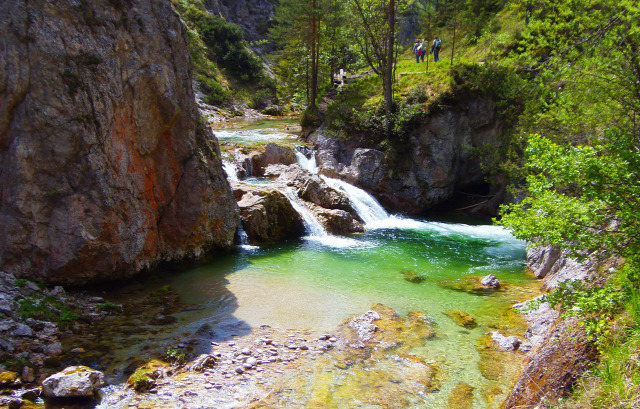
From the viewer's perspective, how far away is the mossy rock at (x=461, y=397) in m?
6.34

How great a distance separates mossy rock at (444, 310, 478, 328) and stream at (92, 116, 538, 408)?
0.14 m

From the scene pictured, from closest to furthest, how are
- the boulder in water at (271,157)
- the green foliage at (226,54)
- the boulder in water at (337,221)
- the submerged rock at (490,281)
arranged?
the submerged rock at (490,281) → the boulder in water at (337,221) → the boulder in water at (271,157) → the green foliage at (226,54)

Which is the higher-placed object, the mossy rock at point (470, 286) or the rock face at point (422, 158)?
the rock face at point (422, 158)

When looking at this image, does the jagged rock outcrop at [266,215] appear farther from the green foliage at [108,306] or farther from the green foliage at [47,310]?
the green foliage at [47,310]

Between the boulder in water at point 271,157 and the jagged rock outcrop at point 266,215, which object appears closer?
the jagged rock outcrop at point 266,215

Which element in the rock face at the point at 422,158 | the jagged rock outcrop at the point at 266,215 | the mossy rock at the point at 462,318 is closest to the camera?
the mossy rock at the point at 462,318

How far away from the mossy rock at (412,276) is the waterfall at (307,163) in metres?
10.1

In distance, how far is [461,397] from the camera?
258 inches

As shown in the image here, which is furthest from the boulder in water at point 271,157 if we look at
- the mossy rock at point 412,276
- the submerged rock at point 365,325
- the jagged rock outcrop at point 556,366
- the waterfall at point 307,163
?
the jagged rock outcrop at point 556,366

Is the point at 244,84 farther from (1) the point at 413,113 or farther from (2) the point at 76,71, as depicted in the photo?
(2) the point at 76,71

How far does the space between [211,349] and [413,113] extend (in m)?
18.1

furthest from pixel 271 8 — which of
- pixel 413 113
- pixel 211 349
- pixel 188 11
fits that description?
pixel 211 349

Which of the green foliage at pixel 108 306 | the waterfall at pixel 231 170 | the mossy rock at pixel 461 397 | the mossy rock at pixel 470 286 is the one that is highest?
the waterfall at pixel 231 170

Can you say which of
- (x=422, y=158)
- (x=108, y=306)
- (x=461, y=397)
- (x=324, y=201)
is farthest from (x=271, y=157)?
(x=461, y=397)
